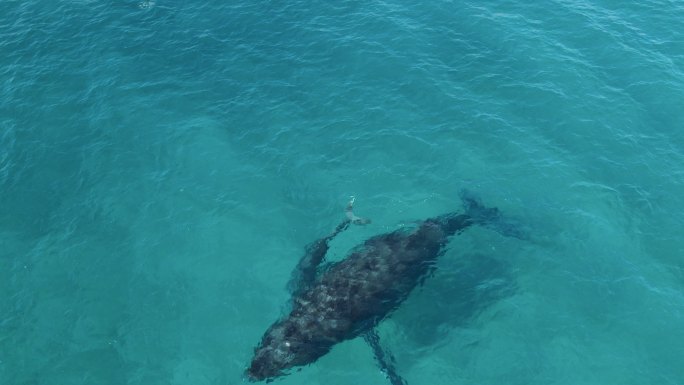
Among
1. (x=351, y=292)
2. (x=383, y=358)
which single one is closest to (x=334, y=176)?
(x=351, y=292)

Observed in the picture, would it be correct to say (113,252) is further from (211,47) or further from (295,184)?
Result: (211,47)

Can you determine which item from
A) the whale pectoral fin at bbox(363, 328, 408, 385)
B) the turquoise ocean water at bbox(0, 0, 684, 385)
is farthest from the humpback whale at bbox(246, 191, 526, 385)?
the turquoise ocean water at bbox(0, 0, 684, 385)

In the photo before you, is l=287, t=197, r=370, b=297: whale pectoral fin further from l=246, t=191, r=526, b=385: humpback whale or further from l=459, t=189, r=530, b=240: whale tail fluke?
l=459, t=189, r=530, b=240: whale tail fluke

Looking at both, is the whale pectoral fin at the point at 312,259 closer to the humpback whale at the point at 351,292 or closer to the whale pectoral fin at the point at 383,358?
the humpback whale at the point at 351,292

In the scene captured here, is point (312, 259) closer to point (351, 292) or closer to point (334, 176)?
point (351, 292)

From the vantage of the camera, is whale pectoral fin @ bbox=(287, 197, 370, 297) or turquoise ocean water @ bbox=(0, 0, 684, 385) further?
whale pectoral fin @ bbox=(287, 197, 370, 297)

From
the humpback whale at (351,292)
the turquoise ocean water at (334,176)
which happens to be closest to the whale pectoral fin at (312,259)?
the humpback whale at (351,292)
